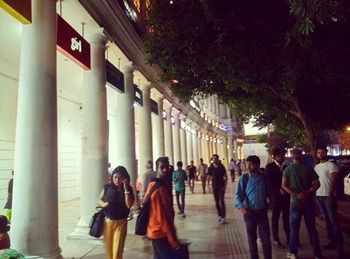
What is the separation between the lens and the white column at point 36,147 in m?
5.78

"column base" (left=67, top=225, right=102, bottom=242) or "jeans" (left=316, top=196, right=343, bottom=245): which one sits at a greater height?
"jeans" (left=316, top=196, right=343, bottom=245)

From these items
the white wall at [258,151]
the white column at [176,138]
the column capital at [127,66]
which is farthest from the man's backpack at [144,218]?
the white wall at [258,151]

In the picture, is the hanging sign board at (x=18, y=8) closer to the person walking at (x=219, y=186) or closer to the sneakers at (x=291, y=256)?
the sneakers at (x=291, y=256)

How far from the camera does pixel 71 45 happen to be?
24.6ft

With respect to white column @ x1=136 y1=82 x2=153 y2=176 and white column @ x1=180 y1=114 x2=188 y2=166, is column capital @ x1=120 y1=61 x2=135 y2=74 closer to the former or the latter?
white column @ x1=136 y1=82 x2=153 y2=176

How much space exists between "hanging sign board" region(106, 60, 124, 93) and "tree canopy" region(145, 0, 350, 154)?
1091 millimetres

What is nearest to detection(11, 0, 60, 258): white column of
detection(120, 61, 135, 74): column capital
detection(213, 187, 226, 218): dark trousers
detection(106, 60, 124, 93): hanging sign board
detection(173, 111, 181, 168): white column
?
detection(106, 60, 124, 93): hanging sign board

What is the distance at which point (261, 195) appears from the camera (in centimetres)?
577

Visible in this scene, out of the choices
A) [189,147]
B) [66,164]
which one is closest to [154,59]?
[66,164]

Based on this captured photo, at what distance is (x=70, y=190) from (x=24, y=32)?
38.4 ft

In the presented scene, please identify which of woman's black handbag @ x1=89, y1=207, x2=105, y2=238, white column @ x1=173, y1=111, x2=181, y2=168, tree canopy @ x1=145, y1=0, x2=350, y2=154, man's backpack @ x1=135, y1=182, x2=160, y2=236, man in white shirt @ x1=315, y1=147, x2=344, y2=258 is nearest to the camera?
man's backpack @ x1=135, y1=182, x2=160, y2=236

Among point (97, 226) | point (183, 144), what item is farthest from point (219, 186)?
point (183, 144)

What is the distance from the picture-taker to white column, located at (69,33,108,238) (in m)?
8.70

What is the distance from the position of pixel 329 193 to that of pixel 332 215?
391mm
